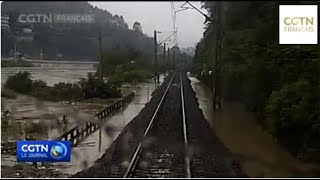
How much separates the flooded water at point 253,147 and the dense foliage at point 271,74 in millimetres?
340

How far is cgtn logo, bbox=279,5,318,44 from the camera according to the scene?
812 cm

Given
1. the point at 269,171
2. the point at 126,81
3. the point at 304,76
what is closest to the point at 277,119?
the point at 304,76

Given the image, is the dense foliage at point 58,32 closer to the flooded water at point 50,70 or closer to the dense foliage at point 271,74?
the flooded water at point 50,70

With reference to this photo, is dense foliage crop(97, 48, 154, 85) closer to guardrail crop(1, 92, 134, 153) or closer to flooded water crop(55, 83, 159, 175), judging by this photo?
flooded water crop(55, 83, 159, 175)

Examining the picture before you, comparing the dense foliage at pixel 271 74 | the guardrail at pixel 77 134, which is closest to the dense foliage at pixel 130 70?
the guardrail at pixel 77 134

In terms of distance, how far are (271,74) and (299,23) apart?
760 cm

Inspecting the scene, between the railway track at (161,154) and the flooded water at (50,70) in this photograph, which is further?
the flooded water at (50,70)

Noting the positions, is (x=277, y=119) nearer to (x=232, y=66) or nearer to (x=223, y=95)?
(x=223, y=95)

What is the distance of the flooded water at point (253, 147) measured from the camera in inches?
389

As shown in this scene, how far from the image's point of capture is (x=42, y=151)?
7578 millimetres

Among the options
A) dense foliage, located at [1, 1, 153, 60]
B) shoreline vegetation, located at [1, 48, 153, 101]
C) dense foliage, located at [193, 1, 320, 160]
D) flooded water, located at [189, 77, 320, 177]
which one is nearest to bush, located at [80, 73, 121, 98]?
shoreline vegetation, located at [1, 48, 153, 101]

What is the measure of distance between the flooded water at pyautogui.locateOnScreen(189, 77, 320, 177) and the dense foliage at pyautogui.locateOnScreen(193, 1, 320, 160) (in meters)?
0.34

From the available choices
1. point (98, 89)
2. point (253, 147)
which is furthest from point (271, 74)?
Answer: point (98, 89)

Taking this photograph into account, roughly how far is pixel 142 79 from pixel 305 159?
2677cm
